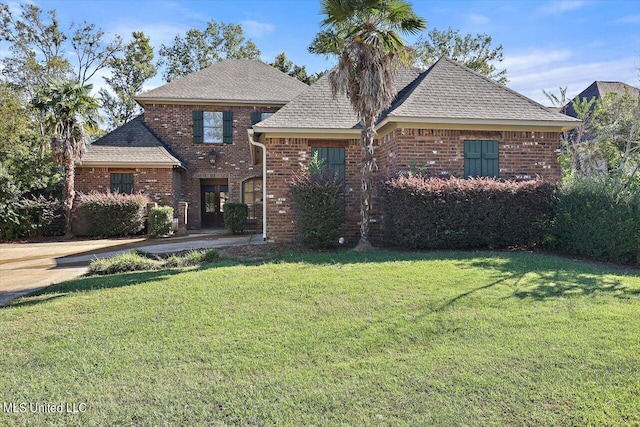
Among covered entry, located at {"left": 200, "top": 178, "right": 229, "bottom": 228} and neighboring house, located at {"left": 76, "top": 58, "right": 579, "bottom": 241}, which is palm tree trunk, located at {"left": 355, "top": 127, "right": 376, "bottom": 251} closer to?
neighboring house, located at {"left": 76, "top": 58, "right": 579, "bottom": 241}

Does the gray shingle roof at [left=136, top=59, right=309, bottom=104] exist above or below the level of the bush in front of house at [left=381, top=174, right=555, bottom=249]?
above

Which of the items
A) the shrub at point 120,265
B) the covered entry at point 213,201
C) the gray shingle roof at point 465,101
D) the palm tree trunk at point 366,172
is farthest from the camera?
the covered entry at point 213,201

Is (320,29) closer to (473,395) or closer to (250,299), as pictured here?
(250,299)

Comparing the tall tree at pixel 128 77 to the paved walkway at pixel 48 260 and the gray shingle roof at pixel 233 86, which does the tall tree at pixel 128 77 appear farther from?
the paved walkway at pixel 48 260

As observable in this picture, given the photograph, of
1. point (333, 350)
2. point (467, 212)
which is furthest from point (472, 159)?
point (333, 350)

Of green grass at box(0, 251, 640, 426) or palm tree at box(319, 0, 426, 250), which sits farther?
palm tree at box(319, 0, 426, 250)

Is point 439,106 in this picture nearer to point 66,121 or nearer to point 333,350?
point 333,350

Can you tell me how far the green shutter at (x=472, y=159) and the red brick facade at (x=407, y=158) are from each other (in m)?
0.13

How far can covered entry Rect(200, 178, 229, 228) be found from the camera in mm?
19266

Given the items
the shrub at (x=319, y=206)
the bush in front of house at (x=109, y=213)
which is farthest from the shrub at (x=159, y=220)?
the shrub at (x=319, y=206)

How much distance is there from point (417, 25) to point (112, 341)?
27.8ft

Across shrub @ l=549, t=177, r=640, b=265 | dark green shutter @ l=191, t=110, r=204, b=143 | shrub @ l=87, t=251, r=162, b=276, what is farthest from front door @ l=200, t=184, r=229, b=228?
shrub @ l=549, t=177, r=640, b=265

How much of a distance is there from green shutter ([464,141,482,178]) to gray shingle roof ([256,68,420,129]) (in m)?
3.13

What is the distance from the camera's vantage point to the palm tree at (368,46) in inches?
337
